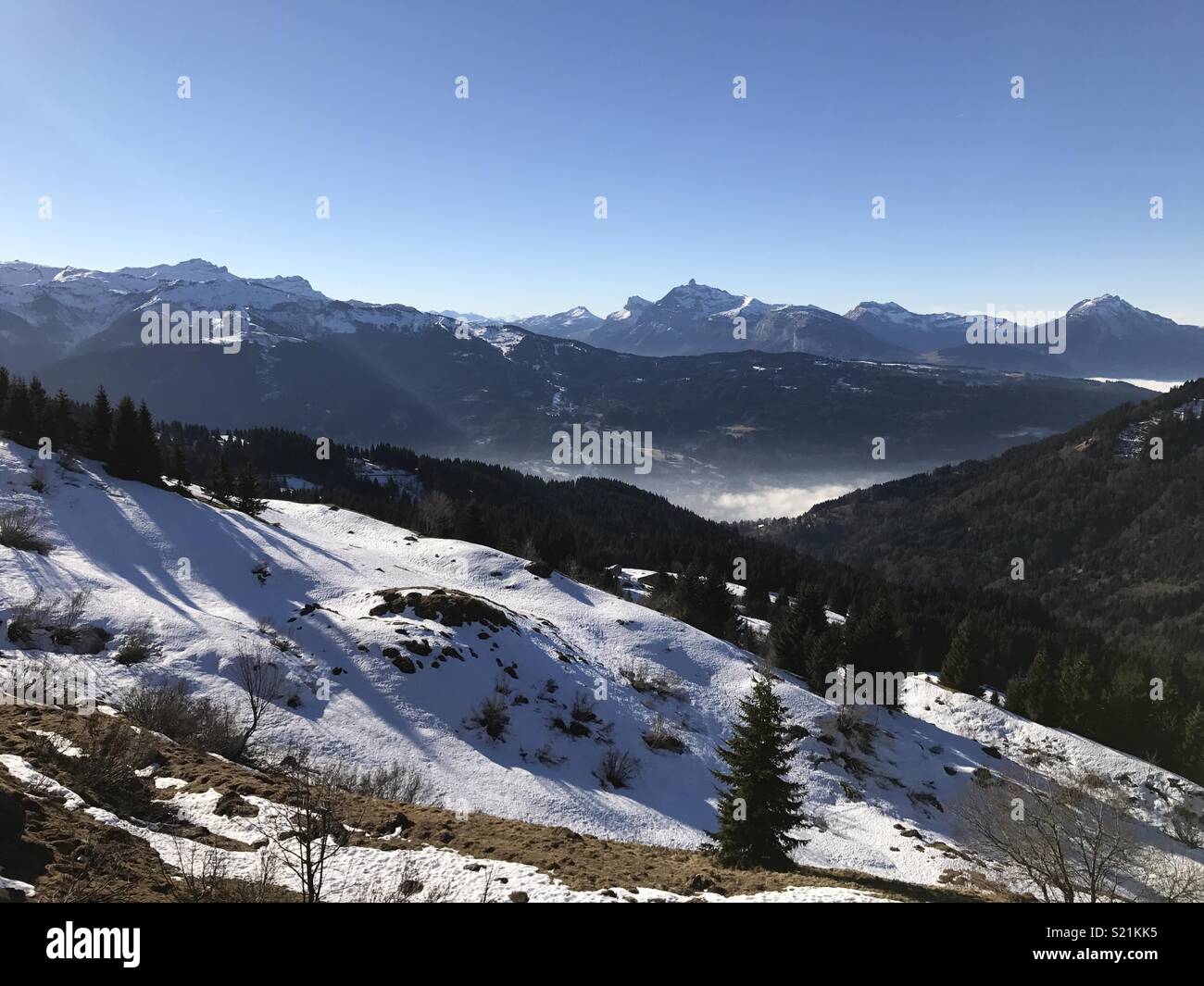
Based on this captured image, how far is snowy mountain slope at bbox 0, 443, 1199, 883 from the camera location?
32938 millimetres

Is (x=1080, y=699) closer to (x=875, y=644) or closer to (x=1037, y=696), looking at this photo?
(x=1037, y=696)

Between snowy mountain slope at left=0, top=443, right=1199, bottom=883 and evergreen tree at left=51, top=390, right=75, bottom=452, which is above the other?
evergreen tree at left=51, top=390, right=75, bottom=452

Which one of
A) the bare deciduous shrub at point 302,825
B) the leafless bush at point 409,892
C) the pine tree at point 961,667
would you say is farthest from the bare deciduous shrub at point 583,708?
the pine tree at point 961,667

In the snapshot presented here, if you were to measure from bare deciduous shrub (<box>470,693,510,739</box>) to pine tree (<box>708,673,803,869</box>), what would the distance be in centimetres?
1679

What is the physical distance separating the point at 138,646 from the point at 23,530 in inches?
742

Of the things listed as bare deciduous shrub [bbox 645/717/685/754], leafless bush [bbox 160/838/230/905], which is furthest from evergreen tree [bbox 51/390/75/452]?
bare deciduous shrub [bbox 645/717/685/754]

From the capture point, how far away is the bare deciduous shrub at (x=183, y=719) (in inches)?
962

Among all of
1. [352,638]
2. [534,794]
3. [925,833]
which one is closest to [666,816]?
[534,794]

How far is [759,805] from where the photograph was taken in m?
25.2

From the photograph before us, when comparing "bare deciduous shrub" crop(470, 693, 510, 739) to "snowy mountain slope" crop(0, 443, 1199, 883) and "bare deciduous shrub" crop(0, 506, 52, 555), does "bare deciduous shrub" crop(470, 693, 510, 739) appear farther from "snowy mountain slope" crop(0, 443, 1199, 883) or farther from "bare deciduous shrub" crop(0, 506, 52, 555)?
"bare deciduous shrub" crop(0, 506, 52, 555)

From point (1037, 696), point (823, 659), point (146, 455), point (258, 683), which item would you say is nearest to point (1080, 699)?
point (1037, 696)

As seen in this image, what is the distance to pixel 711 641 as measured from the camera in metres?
58.8

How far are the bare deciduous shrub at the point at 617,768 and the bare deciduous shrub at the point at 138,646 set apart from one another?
27520 mm

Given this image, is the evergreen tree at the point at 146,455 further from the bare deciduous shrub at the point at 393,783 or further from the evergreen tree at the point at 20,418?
the bare deciduous shrub at the point at 393,783
